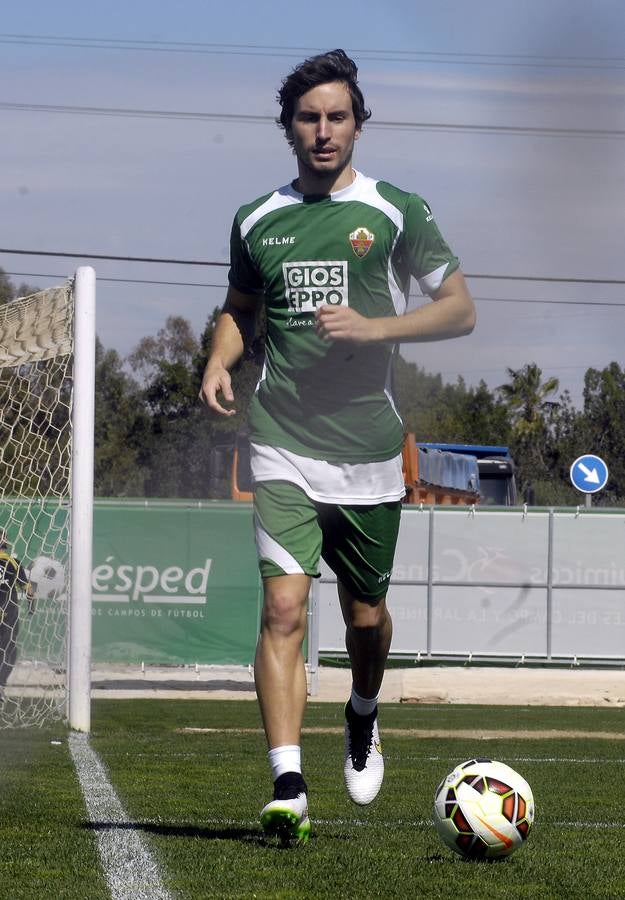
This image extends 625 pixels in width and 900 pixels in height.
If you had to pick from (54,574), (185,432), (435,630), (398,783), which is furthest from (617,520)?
(185,432)

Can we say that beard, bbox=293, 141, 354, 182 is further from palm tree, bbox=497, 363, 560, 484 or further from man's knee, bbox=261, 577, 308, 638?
palm tree, bbox=497, 363, 560, 484

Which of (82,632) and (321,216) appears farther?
(82,632)

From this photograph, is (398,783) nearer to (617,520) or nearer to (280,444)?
(280,444)

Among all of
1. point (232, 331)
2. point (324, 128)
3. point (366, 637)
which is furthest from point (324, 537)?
point (324, 128)

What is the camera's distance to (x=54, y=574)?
484 inches

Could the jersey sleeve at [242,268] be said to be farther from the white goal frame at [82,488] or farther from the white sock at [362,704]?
the white goal frame at [82,488]

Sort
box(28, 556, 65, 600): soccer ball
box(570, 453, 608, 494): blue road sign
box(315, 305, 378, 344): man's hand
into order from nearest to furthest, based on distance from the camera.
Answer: box(315, 305, 378, 344): man's hand < box(28, 556, 65, 600): soccer ball < box(570, 453, 608, 494): blue road sign

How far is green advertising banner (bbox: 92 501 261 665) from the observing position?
59.5 feet

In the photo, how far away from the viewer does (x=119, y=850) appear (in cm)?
459

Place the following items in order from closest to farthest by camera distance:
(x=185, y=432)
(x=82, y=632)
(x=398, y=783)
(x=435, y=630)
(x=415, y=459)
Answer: (x=398, y=783)
(x=82, y=632)
(x=435, y=630)
(x=415, y=459)
(x=185, y=432)

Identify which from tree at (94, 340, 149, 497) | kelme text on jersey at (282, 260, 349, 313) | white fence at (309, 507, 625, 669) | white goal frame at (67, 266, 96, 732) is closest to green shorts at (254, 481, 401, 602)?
kelme text on jersey at (282, 260, 349, 313)

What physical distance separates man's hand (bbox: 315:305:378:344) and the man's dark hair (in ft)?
2.56

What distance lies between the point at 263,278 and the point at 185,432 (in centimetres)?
5451

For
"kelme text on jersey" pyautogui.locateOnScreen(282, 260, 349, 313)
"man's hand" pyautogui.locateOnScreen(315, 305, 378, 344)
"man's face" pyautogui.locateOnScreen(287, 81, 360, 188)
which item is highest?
"man's face" pyautogui.locateOnScreen(287, 81, 360, 188)
